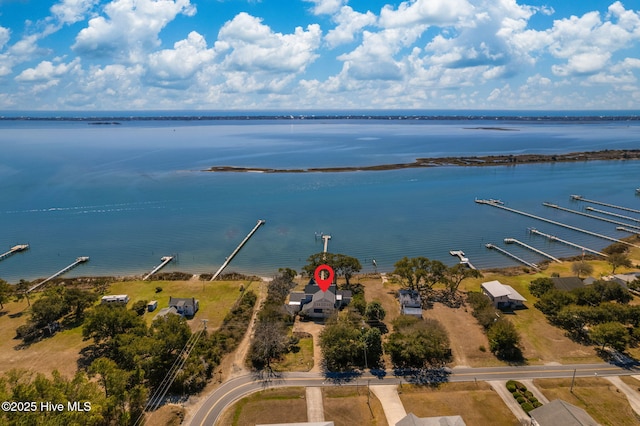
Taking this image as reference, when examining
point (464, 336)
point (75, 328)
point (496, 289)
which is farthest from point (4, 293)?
point (496, 289)

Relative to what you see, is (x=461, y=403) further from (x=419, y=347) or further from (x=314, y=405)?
(x=314, y=405)

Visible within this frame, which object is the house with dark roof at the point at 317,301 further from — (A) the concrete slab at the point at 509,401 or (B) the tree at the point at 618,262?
(B) the tree at the point at 618,262

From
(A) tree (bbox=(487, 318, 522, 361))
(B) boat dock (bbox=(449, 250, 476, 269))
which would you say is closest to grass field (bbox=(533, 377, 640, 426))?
(A) tree (bbox=(487, 318, 522, 361))

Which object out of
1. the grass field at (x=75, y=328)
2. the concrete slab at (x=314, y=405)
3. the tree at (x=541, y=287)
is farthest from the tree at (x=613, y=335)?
the grass field at (x=75, y=328)

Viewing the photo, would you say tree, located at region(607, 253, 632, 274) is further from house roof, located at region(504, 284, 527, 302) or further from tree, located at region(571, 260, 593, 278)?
house roof, located at region(504, 284, 527, 302)

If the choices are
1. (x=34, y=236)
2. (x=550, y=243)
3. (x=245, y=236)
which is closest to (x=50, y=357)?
(x=245, y=236)

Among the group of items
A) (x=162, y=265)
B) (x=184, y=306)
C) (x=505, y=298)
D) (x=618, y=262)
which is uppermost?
(x=618, y=262)
